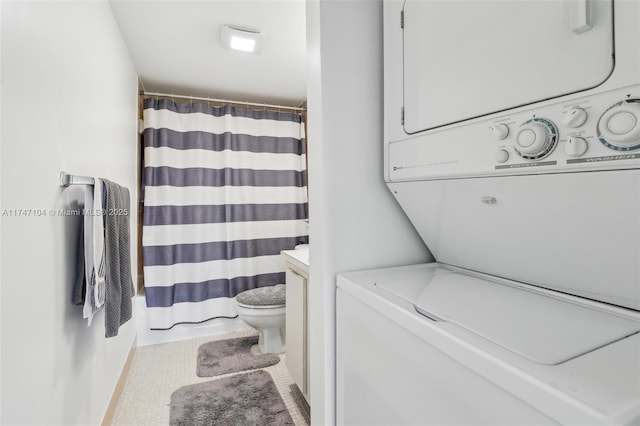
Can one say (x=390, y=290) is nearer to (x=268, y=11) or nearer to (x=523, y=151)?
(x=523, y=151)

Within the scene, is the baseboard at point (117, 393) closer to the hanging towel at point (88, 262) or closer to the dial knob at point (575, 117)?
the hanging towel at point (88, 262)

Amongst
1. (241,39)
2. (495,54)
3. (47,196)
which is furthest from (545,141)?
(241,39)

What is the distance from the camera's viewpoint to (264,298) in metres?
2.47

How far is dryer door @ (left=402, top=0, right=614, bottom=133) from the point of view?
0.58 metres

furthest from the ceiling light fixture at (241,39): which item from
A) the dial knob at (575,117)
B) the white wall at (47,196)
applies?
the dial knob at (575,117)

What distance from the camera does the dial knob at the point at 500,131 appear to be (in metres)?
0.72

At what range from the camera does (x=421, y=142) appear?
960 mm

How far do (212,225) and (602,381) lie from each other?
2.94 metres

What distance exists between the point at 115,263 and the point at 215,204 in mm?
1609

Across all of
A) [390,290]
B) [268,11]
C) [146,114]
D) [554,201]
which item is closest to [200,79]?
[146,114]

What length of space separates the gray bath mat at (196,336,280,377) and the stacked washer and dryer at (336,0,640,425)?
151 centimetres

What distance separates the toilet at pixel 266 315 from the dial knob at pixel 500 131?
6.61 ft

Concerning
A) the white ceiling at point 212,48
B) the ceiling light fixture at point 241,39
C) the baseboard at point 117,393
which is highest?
the white ceiling at point 212,48

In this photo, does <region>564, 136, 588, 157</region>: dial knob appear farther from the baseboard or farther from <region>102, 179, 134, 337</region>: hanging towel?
the baseboard
